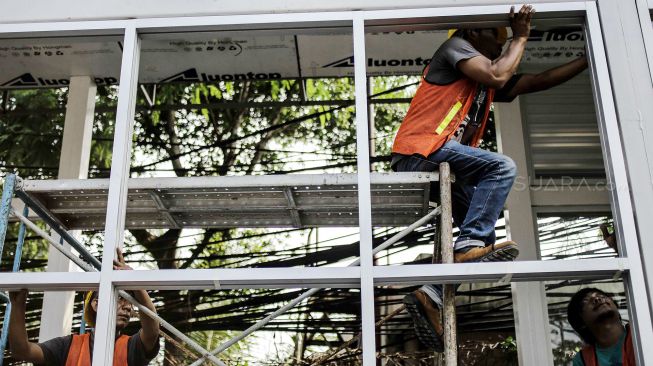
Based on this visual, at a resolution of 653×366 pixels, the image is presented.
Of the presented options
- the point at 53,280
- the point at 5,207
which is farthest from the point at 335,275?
the point at 5,207

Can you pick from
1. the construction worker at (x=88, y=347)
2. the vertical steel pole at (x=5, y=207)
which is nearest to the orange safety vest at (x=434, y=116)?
the construction worker at (x=88, y=347)

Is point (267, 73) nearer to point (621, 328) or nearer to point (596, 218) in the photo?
point (596, 218)

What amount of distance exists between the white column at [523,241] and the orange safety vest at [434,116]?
1.56m

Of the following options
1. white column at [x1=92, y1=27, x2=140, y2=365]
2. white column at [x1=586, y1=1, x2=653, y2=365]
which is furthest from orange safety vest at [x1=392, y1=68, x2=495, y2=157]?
white column at [x1=92, y1=27, x2=140, y2=365]

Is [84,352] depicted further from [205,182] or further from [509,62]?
[509,62]

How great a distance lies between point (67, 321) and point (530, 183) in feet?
11.8

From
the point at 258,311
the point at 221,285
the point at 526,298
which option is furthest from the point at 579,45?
the point at 258,311

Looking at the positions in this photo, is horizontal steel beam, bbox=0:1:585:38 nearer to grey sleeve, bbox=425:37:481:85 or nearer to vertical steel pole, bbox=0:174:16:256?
grey sleeve, bbox=425:37:481:85

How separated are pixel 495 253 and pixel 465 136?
3.00ft

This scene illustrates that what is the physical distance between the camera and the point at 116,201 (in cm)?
348

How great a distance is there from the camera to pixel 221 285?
3338 millimetres

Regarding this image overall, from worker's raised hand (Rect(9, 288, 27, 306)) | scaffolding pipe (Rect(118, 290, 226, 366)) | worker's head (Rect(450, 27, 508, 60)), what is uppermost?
worker's head (Rect(450, 27, 508, 60))

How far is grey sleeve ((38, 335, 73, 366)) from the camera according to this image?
4.16m

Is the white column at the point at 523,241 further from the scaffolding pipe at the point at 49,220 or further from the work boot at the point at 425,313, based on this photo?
the scaffolding pipe at the point at 49,220
